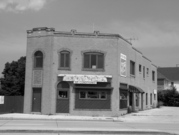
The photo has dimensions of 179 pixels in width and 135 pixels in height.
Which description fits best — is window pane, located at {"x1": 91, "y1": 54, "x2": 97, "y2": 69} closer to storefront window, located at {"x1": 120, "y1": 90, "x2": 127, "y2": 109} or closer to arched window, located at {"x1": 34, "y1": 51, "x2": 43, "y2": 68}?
storefront window, located at {"x1": 120, "y1": 90, "x2": 127, "y2": 109}

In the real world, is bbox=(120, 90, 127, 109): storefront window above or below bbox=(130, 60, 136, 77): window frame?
below

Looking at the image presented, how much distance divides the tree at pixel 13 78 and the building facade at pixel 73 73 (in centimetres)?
1820

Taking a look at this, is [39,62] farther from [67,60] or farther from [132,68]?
[132,68]

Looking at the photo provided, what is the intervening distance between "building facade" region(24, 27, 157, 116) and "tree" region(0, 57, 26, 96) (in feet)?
59.7

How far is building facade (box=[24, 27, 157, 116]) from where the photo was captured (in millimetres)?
27781

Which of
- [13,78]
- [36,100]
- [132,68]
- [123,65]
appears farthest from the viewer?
[13,78]

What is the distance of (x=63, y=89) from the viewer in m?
27.9

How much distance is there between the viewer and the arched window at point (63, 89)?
2792 centimetres

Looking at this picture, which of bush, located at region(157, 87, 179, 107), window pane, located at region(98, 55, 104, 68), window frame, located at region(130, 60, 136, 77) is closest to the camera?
window pane, located at region(98, 55, 104, 68)

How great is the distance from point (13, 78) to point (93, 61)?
22133 mm

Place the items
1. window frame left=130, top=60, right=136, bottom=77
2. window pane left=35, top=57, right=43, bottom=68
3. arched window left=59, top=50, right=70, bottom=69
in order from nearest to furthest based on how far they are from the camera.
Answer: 1. arched window left=59, top=50, right=70, bottom=69
2. window pane left=35, top=57, right=43, bottom=68
3. window frame left=130, top=60, right=136, bottom=77

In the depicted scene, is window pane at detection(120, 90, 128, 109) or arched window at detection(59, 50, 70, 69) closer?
arched window at detection(59, 50, 70, 69)

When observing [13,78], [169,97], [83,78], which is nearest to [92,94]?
[83,78]

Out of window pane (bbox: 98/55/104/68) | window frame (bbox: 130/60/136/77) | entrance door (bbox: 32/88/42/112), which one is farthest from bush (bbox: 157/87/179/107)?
entrance door (bbox: 32/88/42/112)
